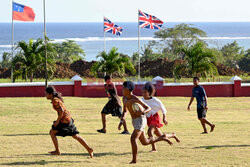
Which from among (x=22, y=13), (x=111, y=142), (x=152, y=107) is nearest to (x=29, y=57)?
(x=22, y=13)

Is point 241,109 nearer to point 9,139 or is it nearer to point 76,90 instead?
point 76,90

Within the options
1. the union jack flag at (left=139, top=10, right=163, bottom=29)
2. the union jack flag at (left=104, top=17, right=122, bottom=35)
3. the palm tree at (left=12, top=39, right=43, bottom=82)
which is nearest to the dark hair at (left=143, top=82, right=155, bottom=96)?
the palm tree at (left=12, top=39, right=43, bottom=82)

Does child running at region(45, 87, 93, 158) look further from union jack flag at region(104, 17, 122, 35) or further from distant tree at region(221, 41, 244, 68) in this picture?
distant tree at region(221, 41, 244, 68)

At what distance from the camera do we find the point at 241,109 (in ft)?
81.3

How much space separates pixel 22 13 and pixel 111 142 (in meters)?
21.3

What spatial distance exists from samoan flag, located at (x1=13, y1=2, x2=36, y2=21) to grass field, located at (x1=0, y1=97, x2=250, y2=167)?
10.6 metres

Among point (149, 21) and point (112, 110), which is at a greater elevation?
point (149, 21)

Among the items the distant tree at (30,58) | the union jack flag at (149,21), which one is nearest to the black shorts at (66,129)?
the distant tree at (30,58)

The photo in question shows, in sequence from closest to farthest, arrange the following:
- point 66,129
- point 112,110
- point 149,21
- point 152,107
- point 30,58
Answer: point 66,129 < point 152,107 < point 112,110 < point 30,58 < point 149,21

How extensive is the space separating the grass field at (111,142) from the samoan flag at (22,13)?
10.6m

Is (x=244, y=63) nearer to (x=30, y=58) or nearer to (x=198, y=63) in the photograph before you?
(x=198, y=63)

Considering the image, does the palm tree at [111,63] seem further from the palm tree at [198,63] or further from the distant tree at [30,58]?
the palm tree at [198,63]

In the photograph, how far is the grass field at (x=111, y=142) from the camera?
10.7m

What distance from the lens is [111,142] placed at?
A: 13289mm
